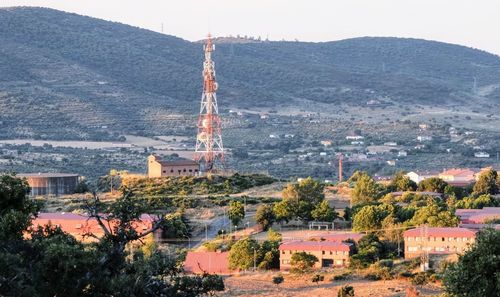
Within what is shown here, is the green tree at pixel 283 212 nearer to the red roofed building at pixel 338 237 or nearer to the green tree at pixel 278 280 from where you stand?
the red roofed building at pixel 338 237

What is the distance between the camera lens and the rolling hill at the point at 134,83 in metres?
117

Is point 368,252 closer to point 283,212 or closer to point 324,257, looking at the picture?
point 324,257

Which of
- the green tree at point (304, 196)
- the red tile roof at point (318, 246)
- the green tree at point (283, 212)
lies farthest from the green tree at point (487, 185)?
the red tile roof at point (318, 246)

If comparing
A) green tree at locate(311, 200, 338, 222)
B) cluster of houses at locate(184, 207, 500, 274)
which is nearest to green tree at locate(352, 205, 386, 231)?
cluster of houses at locate(184, 207, 500, 274)

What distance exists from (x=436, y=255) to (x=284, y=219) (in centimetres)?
913

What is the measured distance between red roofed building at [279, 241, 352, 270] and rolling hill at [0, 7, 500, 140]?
2661 inches

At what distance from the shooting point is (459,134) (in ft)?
402

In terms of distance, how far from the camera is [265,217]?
49.1 m

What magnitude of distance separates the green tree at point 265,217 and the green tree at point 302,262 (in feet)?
26.7

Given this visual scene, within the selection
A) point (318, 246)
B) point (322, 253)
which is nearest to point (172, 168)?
point (318, 246)

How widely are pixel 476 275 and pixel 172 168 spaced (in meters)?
42.5

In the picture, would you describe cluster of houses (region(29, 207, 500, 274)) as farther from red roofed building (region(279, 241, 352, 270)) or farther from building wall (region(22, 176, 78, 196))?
building wall (region(22, 176, 78, 196))

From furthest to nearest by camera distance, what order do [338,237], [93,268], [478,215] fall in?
1. [478,215]
2. [338,237]
3. [93,268]

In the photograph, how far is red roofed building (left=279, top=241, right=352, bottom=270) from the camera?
4112 centimetres
